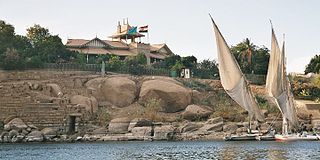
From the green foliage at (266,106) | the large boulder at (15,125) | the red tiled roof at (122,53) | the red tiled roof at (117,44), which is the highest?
the red tiled roof at (117,44)

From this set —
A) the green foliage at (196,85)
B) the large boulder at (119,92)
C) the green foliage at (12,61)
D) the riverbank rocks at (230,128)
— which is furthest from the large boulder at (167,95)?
the green foliage at (12,61)

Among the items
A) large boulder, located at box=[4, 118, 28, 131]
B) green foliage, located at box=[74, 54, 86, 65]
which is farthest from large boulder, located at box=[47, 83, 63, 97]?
green foliage, located at box=[74, 54, 86, 65]

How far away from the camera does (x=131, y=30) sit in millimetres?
69812

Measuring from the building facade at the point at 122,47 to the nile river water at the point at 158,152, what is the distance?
28322mm

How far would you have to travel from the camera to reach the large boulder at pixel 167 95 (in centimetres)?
4925

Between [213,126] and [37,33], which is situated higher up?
[37,33]

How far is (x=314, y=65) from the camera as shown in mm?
61125

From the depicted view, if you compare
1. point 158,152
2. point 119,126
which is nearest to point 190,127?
point 119,126

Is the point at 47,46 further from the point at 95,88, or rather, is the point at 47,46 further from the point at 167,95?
the point at 167,95

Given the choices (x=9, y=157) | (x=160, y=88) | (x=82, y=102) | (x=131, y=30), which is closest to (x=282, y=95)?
(x=160, y=88)

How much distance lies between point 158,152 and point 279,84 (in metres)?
13.8

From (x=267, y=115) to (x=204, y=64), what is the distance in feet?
56.9

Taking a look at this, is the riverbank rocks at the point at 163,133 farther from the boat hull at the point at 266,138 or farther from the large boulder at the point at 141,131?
the boat hull at the point at 266,138

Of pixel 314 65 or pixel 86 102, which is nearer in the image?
pixel 86 102
